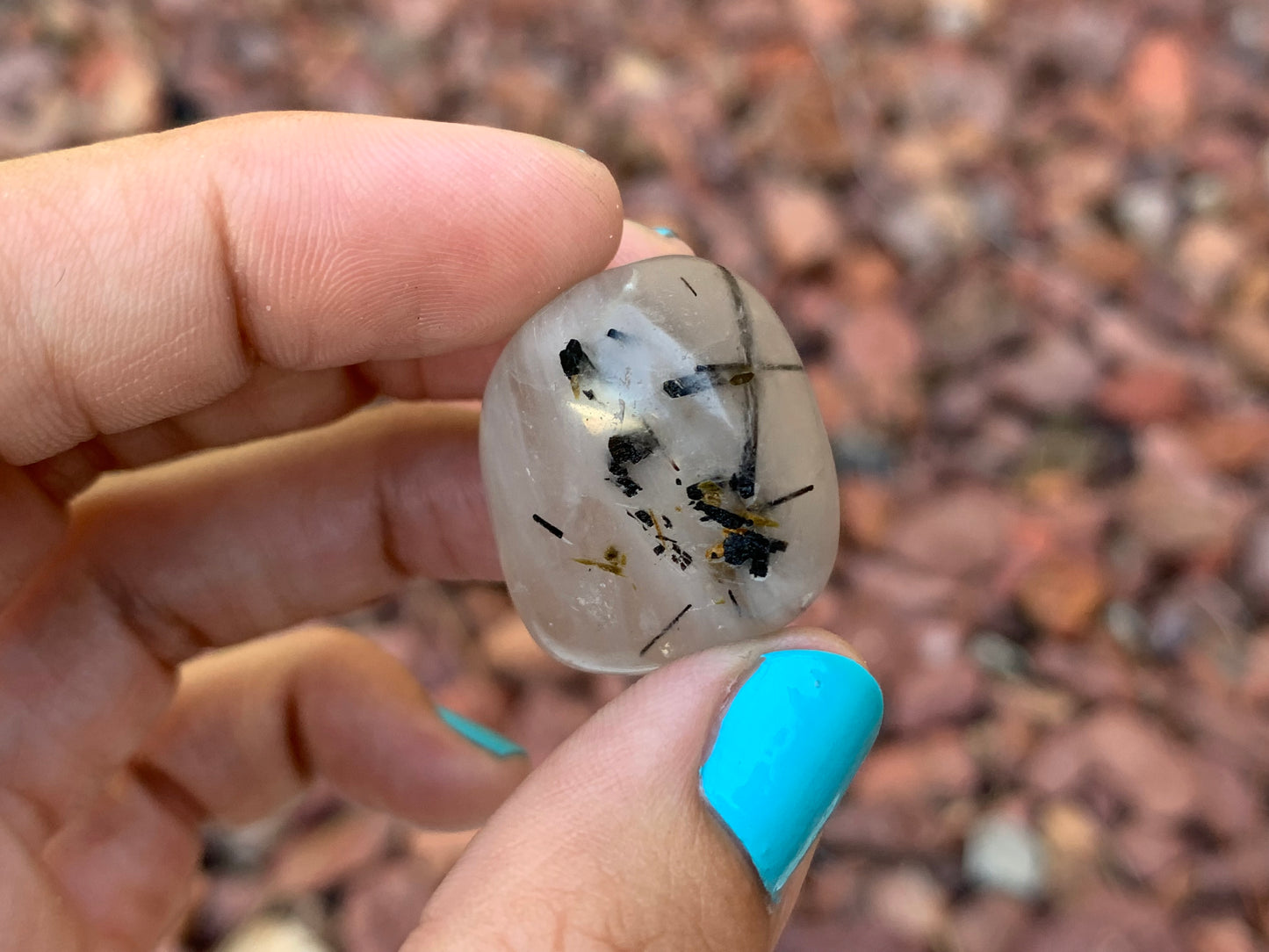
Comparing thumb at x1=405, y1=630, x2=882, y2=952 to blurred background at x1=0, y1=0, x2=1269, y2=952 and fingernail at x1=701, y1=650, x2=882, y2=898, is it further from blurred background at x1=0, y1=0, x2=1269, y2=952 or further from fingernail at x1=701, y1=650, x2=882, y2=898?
blurred background at x1=0, y1=0, x2=1269, y2=952

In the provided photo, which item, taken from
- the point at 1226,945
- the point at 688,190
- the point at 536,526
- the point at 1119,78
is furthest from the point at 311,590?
the point at 1119,78

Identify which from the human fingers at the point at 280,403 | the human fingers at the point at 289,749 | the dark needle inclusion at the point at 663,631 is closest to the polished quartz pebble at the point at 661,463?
the dark needle inclusion at the point at 663,631

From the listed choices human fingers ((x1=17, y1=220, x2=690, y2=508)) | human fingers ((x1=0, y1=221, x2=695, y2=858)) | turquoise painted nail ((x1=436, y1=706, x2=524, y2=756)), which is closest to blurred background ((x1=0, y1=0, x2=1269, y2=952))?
turquoise painted nail ((x1=436, y1=706, x2=524, y2=756))

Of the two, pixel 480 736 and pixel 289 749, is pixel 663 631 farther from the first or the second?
pixel 289 749

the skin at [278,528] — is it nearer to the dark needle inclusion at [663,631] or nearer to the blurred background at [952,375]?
the dark needle inclusion at [663,631]

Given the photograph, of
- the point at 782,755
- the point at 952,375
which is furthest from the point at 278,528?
the point at 952,375
